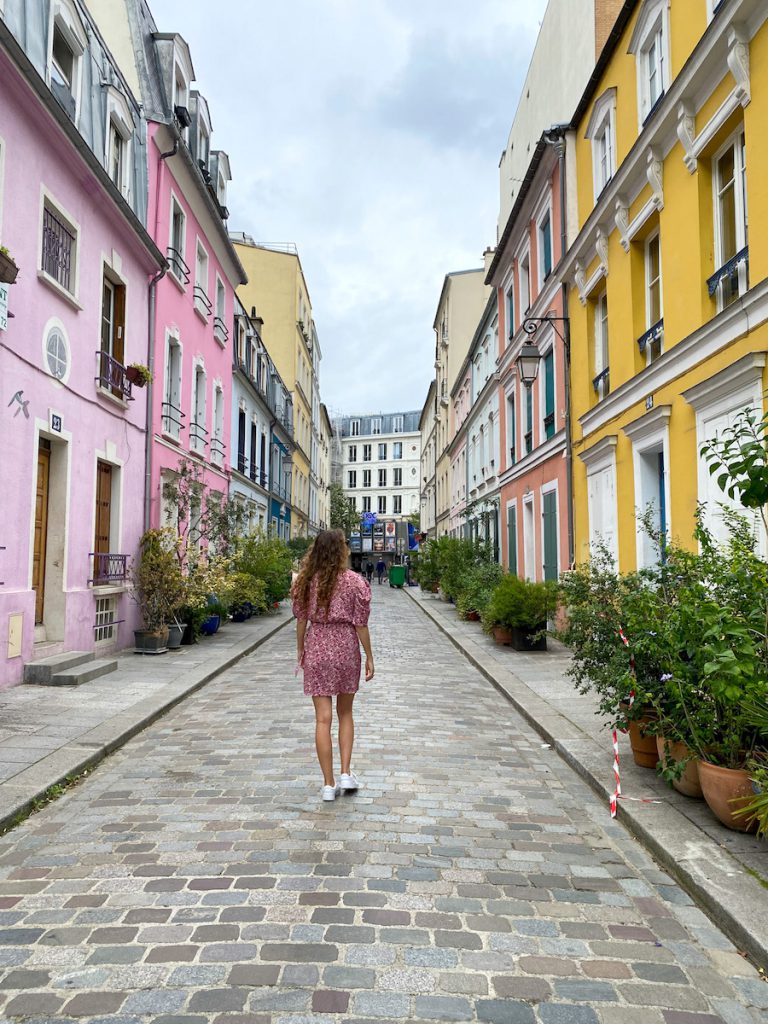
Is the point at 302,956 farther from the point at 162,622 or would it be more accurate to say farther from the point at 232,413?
the point at 232,413

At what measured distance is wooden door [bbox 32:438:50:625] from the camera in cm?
987

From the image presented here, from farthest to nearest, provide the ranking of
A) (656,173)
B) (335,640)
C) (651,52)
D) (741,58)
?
(651,52) → (656,173) → (741,58) → (335,640)

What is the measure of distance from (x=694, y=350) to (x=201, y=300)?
1159cm

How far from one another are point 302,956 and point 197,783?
2.62 meters

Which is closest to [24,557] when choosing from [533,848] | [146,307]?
[146,307]

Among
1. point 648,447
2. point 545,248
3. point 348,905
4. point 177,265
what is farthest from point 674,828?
point 545,248

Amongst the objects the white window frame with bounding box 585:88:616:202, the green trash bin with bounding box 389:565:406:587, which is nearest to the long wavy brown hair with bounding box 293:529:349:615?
the white window frame with bounding box 585:88:616:202

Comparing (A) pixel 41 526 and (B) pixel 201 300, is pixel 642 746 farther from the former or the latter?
(B) pixel 201 300

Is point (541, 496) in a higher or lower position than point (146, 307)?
lower

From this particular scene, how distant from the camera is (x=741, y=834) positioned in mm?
4082

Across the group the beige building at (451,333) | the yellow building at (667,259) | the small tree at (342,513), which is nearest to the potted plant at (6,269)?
the yellow building at (667,259)

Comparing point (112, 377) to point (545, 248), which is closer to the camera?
point (112, 377)

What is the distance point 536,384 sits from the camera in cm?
1705

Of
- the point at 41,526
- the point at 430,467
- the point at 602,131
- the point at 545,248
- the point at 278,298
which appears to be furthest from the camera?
the point at 430,467
